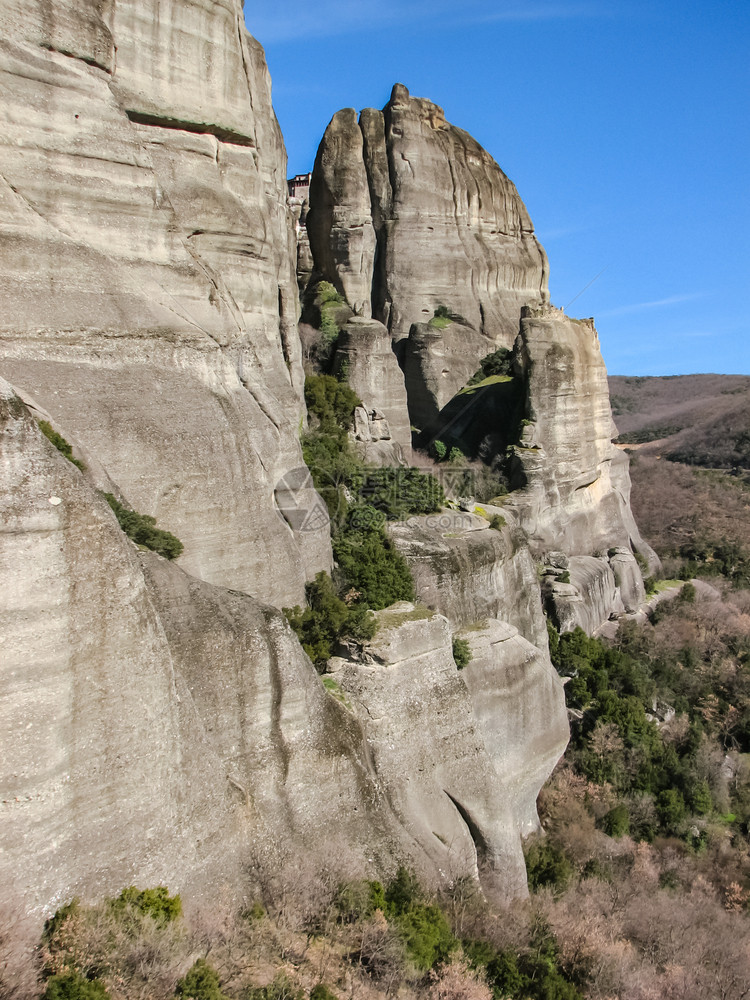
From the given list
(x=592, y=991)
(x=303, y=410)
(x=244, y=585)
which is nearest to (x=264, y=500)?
(x=244, y=585)

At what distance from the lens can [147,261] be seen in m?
13.1

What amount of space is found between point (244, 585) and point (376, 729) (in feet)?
10.3

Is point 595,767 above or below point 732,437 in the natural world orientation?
below

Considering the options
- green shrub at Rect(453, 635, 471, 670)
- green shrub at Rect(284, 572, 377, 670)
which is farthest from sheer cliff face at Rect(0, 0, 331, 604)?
green shrub at Rect(453, 635, 471, 670)

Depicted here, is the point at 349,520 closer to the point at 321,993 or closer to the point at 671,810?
the point at 321,993

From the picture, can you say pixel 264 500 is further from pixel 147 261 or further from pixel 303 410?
pixel 303 410

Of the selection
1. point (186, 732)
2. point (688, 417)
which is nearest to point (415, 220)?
point (186, 732)

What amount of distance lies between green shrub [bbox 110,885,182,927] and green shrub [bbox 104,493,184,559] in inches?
174

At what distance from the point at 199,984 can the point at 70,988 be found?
1513 mm

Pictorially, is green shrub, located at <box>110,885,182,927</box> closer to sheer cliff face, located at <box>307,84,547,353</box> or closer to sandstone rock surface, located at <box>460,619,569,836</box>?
sandstone rock surface, located at <box>460,619,569,836</box>

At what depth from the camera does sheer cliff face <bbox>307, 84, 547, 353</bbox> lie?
2841 cm

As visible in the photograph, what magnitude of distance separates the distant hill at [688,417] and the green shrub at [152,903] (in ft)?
186

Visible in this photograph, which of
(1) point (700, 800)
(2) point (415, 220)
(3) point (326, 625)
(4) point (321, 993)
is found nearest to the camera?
(4) point (321, 993)

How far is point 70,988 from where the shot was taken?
8.14m
